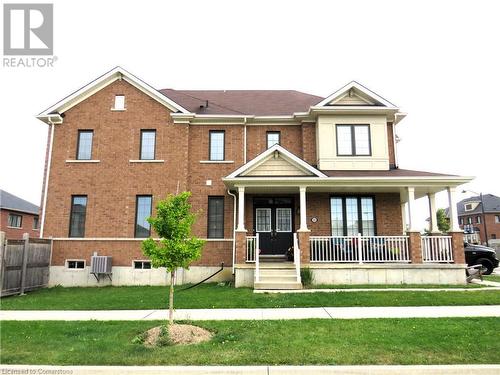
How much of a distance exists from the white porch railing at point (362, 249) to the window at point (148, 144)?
306 inches

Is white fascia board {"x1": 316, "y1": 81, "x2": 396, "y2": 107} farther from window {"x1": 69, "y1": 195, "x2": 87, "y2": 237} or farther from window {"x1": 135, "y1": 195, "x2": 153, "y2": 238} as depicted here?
window {"x1": 69, "y1": 195, "x2": 87, "y2": 237}

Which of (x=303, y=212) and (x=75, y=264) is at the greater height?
(x=303, y=212)

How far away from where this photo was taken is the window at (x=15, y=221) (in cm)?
3276

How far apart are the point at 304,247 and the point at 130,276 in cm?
715

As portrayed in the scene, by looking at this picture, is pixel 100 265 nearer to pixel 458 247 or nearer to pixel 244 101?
pixel 244 101

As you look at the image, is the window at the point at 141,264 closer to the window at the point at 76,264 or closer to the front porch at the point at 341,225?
the window at the point at 76,264

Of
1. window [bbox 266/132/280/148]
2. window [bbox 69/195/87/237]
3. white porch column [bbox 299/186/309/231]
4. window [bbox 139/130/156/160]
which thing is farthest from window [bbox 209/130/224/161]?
window [bbox 69/195/87/237]

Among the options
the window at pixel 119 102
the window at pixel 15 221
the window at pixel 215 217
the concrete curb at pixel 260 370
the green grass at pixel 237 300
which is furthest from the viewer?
the window at pixel 15 221

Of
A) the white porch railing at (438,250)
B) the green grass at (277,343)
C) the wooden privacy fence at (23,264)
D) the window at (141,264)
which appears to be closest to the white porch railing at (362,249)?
the white porch railing at (438,250)

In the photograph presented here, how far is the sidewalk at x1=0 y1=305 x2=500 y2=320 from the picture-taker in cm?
795

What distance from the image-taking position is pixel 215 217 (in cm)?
1514

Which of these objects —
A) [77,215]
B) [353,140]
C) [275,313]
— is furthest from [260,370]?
[77,215]

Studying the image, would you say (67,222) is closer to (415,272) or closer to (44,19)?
(44,19)

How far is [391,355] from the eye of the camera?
17.1ft
